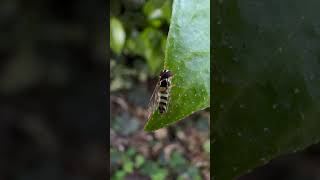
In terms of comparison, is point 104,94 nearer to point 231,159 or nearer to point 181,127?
point 231,159

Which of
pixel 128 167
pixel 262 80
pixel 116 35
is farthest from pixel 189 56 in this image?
pixel 128 167

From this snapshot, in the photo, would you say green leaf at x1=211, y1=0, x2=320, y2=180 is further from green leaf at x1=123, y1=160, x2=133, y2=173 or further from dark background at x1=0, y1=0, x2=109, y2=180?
green leaf at x1=123, y1=160, x2=133, y2=173

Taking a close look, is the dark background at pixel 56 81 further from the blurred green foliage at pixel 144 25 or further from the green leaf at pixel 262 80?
the blurred green foliage at pixel 144 25

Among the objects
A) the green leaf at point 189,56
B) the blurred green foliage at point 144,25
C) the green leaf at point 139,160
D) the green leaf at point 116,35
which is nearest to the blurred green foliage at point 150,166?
the green leaf at point 139,160

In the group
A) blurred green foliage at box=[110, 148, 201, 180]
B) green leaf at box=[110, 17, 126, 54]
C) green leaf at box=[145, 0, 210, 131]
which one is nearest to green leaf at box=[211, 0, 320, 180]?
Result: green leaf at box=[145, 0, 210, 131]

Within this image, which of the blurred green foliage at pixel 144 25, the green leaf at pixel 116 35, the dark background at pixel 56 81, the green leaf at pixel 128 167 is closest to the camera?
the dark background at pixel 56 81
